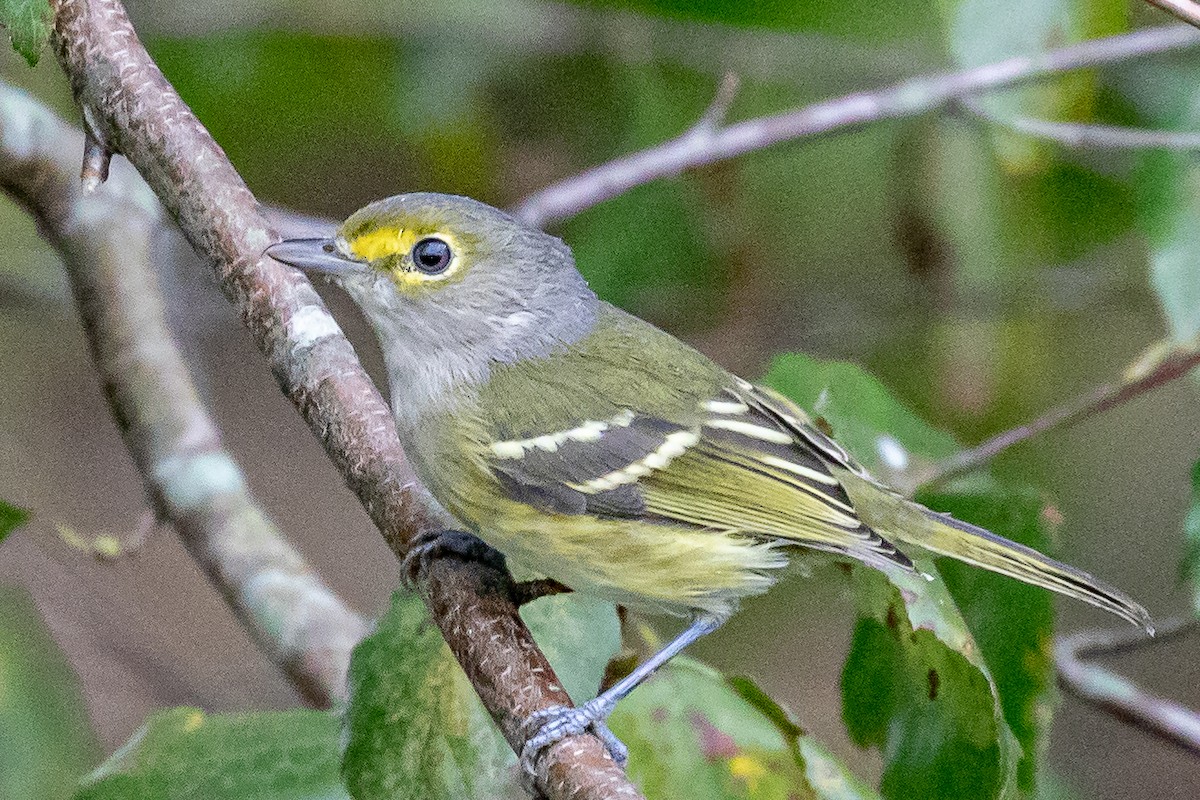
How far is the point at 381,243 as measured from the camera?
2.52 meters

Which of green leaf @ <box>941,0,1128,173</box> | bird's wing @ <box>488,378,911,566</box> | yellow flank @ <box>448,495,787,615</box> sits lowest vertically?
yellow flank @ <box>448,495,787,615</box>

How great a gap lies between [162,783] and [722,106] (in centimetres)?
216

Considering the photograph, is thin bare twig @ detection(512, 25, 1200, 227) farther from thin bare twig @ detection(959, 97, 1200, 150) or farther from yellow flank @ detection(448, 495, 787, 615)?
yellow flank @ detection(448, 495, 787, 615)

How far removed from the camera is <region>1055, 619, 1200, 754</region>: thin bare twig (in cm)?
315

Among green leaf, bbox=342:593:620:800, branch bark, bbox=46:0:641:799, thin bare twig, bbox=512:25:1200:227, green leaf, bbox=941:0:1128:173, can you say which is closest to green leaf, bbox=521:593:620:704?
green leaf, bbox=342:593:620:800

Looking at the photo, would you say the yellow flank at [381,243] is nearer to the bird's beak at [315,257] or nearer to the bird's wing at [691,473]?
the bird's beak at [315,257]

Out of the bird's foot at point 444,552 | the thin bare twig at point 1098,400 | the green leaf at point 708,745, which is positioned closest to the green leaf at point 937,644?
the thin bare twig at point 1098,400

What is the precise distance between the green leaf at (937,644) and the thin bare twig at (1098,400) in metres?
0.05

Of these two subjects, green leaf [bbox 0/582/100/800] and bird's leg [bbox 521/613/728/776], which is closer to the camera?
bird's leg [bbox 521/613/728/776]

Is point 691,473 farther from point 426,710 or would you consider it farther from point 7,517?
point 7,517

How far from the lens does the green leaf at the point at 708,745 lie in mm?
2229

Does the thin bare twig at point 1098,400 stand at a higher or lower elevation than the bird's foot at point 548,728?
higher

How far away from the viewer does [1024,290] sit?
15.5ft

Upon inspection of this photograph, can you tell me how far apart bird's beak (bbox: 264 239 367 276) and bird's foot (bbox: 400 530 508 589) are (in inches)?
19.7
